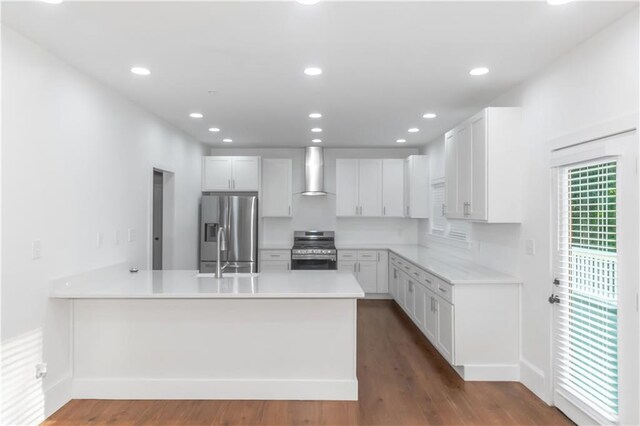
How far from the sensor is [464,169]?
4.20m

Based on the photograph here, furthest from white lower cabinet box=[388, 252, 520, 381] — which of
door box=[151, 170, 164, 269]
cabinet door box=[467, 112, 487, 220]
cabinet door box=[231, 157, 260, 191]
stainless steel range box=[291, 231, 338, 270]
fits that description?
cabinet door box=[231, 157, 260, 191]

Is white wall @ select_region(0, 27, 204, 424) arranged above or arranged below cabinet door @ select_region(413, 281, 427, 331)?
above

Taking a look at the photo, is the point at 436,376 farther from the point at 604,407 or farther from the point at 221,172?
the point at 221,172

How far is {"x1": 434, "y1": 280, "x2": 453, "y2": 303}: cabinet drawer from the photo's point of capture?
151 inches

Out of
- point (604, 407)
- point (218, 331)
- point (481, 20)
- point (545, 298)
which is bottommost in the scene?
point (604, 407)

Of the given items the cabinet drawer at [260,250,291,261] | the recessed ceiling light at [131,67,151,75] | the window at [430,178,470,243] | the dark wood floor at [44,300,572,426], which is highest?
the recessed ceiling light at [131,67,151,75]

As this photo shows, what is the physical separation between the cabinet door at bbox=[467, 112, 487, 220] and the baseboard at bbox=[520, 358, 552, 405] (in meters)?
1.25

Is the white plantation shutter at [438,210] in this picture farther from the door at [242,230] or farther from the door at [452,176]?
the door at [242,230]

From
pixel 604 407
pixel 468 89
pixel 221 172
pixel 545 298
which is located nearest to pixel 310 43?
pixel 468 89

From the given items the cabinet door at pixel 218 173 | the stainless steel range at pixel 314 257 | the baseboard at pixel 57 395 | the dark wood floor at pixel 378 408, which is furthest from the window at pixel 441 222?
the baseboard at pixel 57 395

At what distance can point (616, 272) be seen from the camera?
2514 millimetres

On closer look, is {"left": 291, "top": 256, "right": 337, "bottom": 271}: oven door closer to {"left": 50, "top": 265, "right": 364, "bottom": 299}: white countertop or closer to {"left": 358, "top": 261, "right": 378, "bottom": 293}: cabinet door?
{"left": 358, "top": 261, "right": 378, "bottom": 293}: cabinet door

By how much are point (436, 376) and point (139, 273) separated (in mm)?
2801

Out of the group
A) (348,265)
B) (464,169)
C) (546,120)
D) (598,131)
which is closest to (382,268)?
(348,265)
